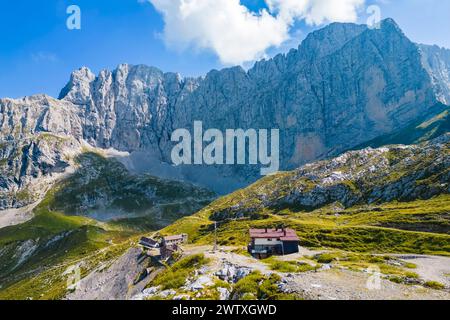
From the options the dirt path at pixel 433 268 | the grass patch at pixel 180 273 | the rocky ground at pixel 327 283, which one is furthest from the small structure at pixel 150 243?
the dirt path at pixel 433 268

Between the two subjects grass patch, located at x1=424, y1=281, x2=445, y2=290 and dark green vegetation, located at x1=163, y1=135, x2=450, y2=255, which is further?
dark green vegetation, located at x1=163, y1=135, x2=450, y2=255

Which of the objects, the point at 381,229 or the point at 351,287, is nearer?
the point at 351,287

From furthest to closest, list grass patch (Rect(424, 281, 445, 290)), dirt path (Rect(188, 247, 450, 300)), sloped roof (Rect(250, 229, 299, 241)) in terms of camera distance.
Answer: sloped roof (Rect(250, 229, 299, 241)) < grass patch (Rect(424, 281, 445, 290)) < dirt path (Rect(188, 247, 450, 300))

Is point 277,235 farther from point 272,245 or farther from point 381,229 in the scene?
point 381,229

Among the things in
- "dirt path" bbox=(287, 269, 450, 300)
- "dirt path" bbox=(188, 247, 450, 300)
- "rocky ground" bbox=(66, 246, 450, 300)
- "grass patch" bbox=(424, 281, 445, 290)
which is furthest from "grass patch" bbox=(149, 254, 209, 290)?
"grass patch" bbox=(424, 281, 445, 290)

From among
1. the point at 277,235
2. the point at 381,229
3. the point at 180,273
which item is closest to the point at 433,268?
the point at 277,235

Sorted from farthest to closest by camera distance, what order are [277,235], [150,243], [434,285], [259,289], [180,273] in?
[150,243], [277,235], [180,273], [434,285], [259,289]

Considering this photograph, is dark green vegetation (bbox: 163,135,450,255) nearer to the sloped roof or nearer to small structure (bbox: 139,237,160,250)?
the sloped roof


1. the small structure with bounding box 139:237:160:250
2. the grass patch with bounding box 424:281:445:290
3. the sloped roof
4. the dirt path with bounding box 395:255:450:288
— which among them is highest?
the sloped roof

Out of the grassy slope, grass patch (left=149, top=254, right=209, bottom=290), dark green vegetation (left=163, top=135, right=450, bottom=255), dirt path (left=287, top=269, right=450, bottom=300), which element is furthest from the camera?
dark green vegetation (left=163, top=135, right=450, bottom=255)

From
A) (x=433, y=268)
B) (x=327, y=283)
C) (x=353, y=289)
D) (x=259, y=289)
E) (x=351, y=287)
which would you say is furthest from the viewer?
(x=433, y=268)

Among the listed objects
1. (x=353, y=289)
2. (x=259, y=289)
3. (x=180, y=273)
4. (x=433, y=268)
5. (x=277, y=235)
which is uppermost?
(x=277, y=235)
